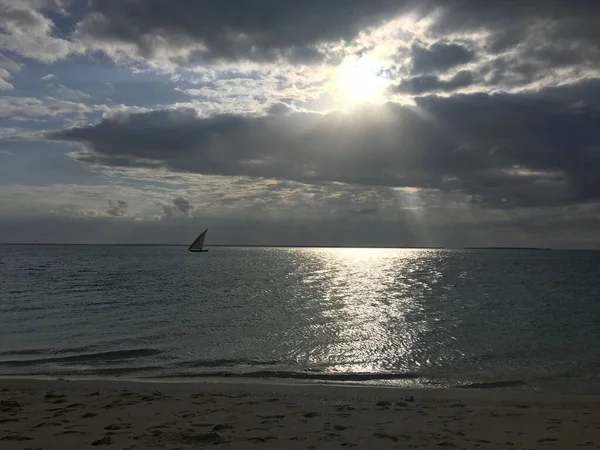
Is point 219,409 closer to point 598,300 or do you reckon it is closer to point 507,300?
point 507,300

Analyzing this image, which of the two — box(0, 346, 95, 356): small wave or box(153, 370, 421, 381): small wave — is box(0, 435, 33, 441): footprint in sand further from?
box(0, 346, 95, 356): small wave

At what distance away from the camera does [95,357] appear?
67.4 feet

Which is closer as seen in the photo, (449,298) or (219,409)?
(219,409)

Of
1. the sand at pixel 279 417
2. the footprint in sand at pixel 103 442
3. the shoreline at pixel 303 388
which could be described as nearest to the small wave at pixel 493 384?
the shoreline at pixel 303 388

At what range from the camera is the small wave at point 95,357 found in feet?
63.5

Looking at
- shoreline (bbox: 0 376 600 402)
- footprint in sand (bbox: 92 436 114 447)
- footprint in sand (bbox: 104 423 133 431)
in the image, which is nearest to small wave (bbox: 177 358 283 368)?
shoreline (bbox: 0 376 600 402)

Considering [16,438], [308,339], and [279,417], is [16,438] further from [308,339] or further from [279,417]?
[308,339]

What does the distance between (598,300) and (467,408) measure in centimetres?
4129

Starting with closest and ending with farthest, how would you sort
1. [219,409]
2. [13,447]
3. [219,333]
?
[13,447]
[219,409]
[219,333]

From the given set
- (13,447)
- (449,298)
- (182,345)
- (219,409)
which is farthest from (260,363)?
(449,298)

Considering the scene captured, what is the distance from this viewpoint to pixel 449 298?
47.2 meters

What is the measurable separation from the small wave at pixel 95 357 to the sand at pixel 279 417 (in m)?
4.00

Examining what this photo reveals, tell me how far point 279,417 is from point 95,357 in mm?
12168

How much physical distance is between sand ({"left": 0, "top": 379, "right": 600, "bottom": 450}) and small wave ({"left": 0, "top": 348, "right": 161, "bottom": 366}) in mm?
4003
